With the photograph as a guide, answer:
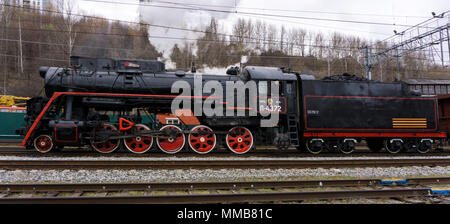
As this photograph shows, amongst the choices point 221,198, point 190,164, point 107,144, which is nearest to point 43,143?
point 107,144

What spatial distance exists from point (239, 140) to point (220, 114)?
1.17 meters

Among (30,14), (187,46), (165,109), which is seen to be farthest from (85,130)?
(30,14)

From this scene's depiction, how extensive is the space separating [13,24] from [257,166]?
111ft

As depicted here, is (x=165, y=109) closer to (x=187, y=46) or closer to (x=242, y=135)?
(x=242, y=135)

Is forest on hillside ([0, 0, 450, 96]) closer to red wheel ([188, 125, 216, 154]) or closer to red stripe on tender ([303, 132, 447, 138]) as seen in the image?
red stripe on tender ([303, 132, 447, 138])

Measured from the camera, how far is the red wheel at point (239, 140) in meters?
9.02

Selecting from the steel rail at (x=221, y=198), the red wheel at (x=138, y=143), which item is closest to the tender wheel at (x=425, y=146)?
the steel rail at (x=221, y=198)

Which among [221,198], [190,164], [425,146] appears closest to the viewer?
[221,198]

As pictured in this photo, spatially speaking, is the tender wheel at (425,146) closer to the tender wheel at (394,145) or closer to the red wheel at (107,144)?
the tender wheel at (394,145)

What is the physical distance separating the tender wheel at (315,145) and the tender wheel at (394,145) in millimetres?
2821

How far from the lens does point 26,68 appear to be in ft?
87.5

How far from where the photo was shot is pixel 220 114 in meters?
8.83

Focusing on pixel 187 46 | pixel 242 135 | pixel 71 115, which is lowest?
pixel 242 135

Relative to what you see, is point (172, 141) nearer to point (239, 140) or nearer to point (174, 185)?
point (239, 140)
